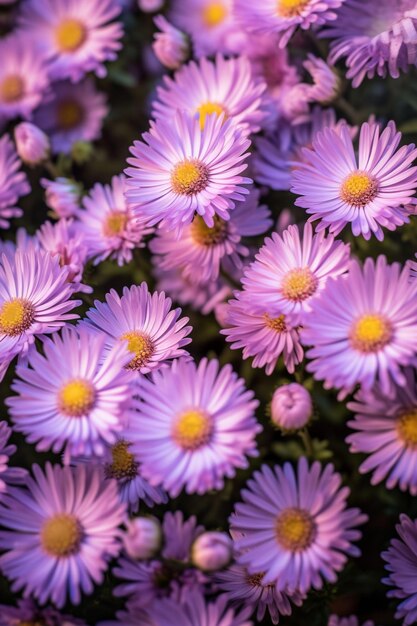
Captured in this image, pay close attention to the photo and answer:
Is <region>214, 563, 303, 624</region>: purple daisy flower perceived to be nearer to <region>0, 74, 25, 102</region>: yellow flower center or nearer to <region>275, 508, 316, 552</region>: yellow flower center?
<region>275, 508, 316, 552</region>: yellow flower center

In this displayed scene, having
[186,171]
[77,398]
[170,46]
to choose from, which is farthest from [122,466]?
[170,46]

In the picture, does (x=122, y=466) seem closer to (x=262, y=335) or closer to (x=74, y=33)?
(x=262, y=335)

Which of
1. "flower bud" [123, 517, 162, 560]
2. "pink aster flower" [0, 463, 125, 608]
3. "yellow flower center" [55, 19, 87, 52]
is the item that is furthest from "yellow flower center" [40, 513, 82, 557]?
"yellow flower center" [55, 19, 87, 52]

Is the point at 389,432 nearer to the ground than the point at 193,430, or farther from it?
farther from it

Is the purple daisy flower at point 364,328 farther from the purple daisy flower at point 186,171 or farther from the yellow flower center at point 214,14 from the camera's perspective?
the yellow flower center at point 214,14

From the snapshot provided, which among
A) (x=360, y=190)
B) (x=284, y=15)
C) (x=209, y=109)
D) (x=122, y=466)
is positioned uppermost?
(x=284, y=15)

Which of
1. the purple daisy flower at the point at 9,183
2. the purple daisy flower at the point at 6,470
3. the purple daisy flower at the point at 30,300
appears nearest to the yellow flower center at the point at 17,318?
the purple daisy flower at the point at 30,300

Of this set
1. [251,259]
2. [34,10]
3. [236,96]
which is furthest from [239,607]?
[34,10]
